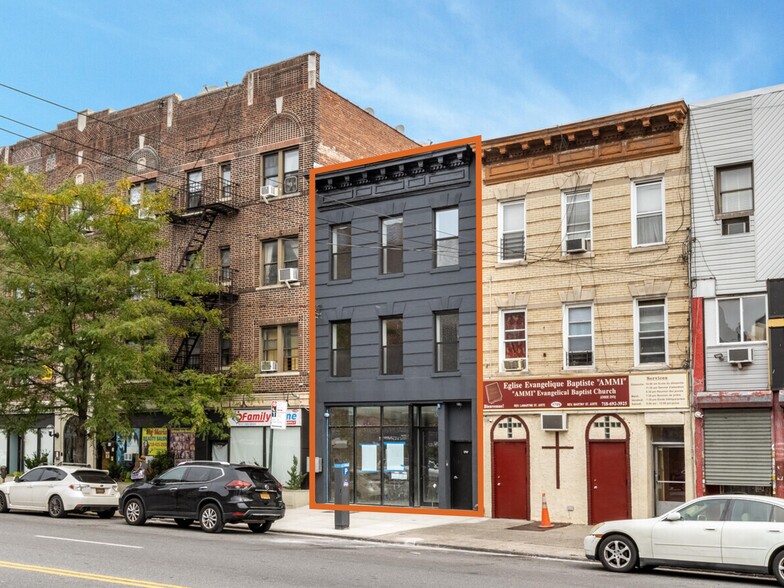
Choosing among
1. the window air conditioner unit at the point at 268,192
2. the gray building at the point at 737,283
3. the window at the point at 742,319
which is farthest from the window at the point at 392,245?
the window at the point at 742,319

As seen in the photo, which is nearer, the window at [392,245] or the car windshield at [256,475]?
the car windshield at [256,475]

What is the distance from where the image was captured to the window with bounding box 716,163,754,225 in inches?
902

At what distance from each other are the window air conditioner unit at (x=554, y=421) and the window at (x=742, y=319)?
4542 millimetres

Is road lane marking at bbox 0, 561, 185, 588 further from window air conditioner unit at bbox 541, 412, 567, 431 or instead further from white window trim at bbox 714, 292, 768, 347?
white window trim at bbox 714, 292, 768, 347

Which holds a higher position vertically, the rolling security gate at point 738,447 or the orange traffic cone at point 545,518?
the rolling security gate at point 738,447

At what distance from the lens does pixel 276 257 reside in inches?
1273

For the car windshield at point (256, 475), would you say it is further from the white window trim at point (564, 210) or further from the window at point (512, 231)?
the white window trim at point (564, 210)

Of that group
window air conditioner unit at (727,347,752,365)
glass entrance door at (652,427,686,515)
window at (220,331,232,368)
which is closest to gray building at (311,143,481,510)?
window at (220,331,232,368)

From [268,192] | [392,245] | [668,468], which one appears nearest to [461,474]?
[668,468]

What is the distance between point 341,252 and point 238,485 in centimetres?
1018

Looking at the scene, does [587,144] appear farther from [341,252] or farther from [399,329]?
[341,252]

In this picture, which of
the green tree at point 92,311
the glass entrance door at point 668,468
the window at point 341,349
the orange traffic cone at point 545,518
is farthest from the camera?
the window at point 341,349

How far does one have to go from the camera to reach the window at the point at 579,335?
2508 cm

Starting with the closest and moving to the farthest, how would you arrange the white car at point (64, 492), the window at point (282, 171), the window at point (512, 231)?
the white car at point (64, 492), the window at point (512, 231), the window at point (282, 171)
